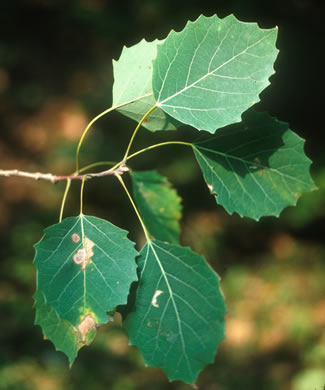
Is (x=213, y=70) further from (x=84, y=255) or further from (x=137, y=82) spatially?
(x=84, y=255)

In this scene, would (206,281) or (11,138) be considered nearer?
(206,281)

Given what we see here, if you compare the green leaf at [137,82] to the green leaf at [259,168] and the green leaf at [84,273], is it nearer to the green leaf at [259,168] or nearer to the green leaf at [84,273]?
the green leaf at [259,168]

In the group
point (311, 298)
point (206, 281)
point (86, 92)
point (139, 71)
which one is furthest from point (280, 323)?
point (86, 92)

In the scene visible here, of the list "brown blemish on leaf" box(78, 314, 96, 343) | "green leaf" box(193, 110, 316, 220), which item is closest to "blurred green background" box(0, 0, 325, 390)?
"green leaf" box(193, 110, 316, 220)

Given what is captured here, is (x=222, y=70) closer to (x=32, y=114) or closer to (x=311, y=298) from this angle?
(x=311, y=298)

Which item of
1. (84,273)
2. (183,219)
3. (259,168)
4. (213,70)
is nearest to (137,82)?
(213,70)

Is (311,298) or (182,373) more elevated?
(182,373)
